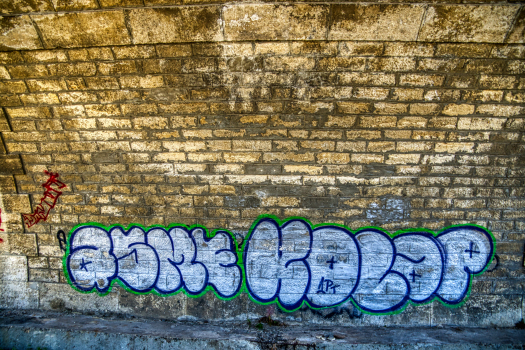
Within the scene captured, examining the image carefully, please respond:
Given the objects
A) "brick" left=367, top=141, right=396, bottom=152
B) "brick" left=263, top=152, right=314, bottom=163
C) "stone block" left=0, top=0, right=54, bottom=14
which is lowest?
"brick" left=263, top=152, right=314, bottom=163

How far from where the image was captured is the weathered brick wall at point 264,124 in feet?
9.14

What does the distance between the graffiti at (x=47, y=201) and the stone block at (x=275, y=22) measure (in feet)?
9.64

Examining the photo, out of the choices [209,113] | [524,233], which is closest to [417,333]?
[524,233]

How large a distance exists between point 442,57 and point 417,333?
338 cm

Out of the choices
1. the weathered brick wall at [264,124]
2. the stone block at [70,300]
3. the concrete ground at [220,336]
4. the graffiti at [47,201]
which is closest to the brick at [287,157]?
the weathered brick wall at [264,124]

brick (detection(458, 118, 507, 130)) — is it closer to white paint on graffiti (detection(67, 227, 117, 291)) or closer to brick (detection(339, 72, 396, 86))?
brick (detection(339, 72, 396, 86))

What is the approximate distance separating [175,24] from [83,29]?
1.04 metres

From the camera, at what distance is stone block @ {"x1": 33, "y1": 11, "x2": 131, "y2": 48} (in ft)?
9.22

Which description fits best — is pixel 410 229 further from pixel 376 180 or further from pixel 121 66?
pixel 121 66

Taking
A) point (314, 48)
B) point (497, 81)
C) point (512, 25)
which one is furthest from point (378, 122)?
point (512, 25)

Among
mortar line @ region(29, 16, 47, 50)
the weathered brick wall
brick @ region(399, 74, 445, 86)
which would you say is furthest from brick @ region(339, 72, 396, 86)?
mortar line @ region(29, 16, 47, 50)

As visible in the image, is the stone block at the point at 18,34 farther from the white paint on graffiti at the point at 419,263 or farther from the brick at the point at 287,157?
the white paint on graffiti at the point at 419,263

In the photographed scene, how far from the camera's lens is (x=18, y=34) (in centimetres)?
292

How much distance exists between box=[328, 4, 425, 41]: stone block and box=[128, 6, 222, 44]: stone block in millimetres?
1276
